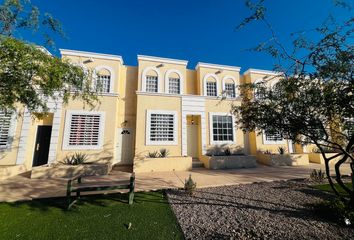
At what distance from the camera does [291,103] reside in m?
4.08

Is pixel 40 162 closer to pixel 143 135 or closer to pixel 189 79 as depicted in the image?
pixel 143 135

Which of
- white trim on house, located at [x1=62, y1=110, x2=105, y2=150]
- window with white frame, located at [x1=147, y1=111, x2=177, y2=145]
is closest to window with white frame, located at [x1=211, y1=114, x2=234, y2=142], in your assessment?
window with white frame, located at [x1=147, y1=111, x2=177, y2=145]

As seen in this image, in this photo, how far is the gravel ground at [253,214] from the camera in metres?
3.50

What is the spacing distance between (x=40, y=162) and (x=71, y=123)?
3.00m

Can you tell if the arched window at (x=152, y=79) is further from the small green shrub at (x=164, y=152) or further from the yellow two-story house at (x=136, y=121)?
the small green shrub at (x=164, y=152)

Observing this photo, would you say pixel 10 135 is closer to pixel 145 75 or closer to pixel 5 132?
pixel 5 132

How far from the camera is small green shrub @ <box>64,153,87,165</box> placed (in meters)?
9.04

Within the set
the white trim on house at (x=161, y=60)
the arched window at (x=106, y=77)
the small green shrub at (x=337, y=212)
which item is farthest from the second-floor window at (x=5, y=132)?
the small green shrub at (x=337, y=212)

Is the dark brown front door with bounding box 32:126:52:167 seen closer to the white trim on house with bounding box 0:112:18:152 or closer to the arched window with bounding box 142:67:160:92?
the white trim on house with bounding box 0:112:18:152

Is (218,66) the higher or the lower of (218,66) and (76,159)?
the higher

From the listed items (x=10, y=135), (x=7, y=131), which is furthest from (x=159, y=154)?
(x=7, y=131)

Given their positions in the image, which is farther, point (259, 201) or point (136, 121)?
point (136, 121)

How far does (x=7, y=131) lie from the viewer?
29.9ft

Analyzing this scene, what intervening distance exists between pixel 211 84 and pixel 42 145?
492 inches
